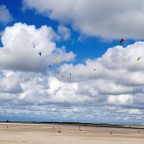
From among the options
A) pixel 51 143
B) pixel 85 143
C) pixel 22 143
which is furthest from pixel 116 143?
pixel 22 143

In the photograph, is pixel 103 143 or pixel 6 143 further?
pixel 103 143

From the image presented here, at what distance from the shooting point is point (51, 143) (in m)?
52.7

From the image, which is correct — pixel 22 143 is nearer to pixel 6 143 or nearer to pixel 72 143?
pixel 6 143

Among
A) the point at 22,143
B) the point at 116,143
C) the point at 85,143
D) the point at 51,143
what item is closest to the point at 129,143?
the point at 116,143

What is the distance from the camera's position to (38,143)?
51.7 meters

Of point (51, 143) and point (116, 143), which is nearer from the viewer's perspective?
point (51, 143)

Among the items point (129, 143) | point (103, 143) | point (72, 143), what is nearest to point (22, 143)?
point (72, 143)

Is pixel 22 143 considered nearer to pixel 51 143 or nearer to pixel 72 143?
pixel 51 143

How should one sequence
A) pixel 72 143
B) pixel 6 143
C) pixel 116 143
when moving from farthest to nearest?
pixel 116 143
pixel 72 143
pixel 6 143

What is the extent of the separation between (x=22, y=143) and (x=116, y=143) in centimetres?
1732

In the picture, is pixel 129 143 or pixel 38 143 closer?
pixel 38 143

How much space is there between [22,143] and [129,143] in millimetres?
20141

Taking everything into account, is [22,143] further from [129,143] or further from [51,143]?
[129,143]

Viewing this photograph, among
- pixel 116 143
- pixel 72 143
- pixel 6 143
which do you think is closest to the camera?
pixel 6 143
